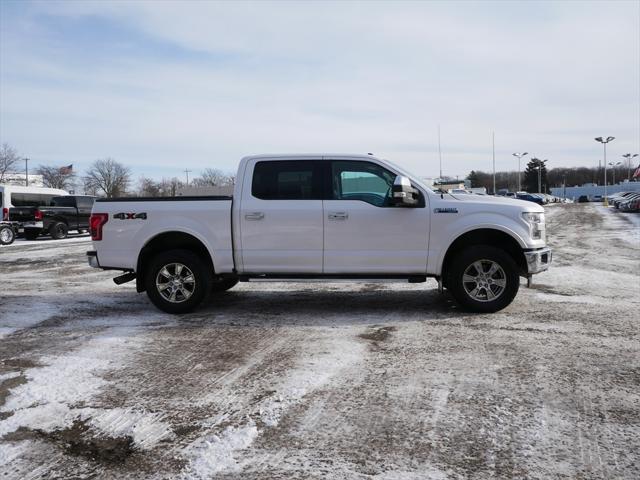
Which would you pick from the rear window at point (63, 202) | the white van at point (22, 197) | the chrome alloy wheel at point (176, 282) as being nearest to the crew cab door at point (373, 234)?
the chrome alloy wheel at point (176, 282)

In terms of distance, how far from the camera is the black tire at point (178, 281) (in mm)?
6754

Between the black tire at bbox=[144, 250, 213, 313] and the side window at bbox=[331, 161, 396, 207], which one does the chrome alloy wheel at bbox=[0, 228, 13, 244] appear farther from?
the side window at bbox=[331, 161, 396, 207]

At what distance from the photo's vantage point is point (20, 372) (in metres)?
4.63

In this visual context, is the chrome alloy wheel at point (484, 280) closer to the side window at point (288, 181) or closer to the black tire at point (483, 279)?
the black tire at point (483, 279)

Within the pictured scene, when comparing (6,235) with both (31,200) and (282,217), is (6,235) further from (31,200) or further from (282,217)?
(282,217)

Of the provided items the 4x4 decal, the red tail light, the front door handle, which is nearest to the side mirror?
the front door handle

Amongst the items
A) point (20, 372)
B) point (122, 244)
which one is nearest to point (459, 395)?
point (20, 372)

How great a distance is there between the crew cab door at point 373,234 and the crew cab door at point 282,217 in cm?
18

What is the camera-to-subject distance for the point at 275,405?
3.86 meters

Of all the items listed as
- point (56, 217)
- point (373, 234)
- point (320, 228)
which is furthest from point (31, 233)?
point (373, 234)

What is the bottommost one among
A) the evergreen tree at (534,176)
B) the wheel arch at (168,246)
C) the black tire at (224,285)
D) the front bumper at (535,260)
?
the black tire at (224,285)

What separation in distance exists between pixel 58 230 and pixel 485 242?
800 inches

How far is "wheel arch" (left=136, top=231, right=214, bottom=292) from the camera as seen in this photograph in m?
6.89

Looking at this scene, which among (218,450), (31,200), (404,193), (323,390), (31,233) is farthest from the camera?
(31,200)
